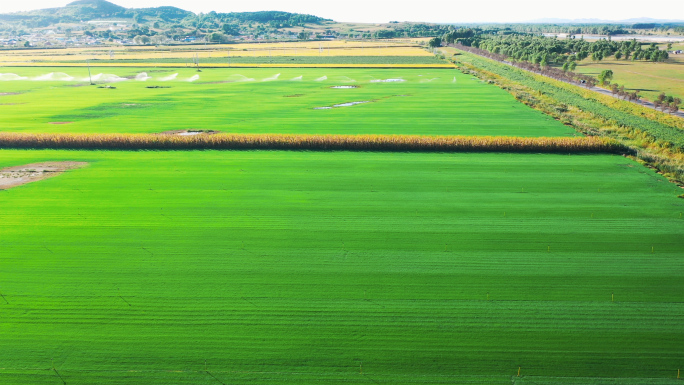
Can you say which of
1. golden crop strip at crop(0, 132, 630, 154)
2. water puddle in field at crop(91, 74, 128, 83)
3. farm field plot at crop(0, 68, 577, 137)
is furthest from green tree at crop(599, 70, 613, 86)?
water puddle in field at crop(91, 74, 128, 83)

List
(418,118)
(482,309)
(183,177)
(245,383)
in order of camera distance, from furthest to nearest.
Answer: (418,118) < (183,177) < (482,309) < (245,383)

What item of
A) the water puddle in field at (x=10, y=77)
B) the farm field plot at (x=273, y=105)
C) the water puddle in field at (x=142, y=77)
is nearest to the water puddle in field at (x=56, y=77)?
the farm field plot at (x=273, y=105)

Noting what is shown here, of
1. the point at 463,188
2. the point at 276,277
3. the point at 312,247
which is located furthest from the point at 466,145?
the point at 276,277

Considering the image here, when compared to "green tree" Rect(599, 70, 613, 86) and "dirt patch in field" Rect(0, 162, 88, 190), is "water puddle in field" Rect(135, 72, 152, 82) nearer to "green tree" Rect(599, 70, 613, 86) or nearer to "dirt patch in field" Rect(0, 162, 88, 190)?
"dirt patch in field" Rect(0, 162, 88, 190)

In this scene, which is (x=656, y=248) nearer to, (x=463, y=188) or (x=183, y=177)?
(x=463, y=188)

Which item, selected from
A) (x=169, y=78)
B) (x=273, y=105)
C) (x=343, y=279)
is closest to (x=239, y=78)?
(x=169, y=78)

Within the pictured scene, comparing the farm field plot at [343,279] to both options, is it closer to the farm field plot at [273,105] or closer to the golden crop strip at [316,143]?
the golden crop strip at [316,143]

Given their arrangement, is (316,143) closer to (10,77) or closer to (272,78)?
(272,78)
